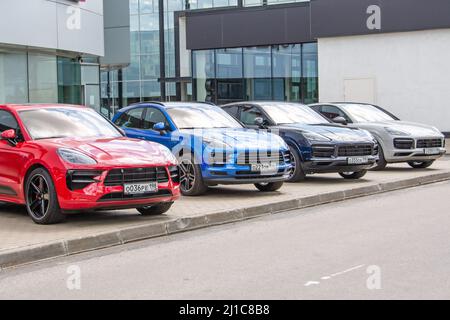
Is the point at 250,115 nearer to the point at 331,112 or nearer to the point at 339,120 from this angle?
the point at 339,120

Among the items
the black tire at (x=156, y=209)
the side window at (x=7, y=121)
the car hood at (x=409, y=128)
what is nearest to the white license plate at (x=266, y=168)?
the black tire at (x=156, y=209)

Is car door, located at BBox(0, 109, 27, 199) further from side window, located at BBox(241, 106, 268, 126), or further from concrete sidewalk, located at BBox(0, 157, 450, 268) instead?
side window, located at BBox(241, 106, 268, 126)

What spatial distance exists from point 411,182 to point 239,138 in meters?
4.31

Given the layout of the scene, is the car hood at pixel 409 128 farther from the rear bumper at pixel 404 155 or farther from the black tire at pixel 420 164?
the black tire at pixel 420 164

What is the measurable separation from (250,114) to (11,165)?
6553 mm

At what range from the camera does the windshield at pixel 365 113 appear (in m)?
17.3

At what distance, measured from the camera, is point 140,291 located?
603 cm

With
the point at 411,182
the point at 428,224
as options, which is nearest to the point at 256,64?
the point at 411,182

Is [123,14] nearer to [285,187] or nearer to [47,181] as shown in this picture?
[285,187]

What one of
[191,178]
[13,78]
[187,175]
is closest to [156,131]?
[187,175]

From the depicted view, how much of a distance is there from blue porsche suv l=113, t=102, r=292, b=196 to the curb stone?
801mm

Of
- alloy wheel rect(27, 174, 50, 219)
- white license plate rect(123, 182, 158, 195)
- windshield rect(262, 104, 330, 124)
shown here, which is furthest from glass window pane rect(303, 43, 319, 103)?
alloy wheel rect(27, 174, 50, 219)

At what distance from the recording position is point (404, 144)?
16062 mm

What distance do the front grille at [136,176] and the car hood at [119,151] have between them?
0.08 meters
